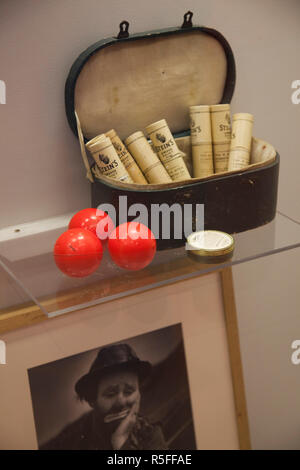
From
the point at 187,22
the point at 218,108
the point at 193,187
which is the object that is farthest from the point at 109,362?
the point at 187,22

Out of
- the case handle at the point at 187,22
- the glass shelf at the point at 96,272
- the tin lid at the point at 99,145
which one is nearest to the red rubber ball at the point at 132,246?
the glass shelf at the point at 96,272

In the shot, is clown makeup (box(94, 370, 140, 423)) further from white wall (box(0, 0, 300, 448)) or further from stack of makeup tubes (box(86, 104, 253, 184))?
stack of makeup tubes (box(86, 104, 253, 184))

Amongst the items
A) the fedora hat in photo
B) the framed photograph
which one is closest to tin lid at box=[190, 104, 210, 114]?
the framed photograph

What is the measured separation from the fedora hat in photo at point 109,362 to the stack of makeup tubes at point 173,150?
1.17ft

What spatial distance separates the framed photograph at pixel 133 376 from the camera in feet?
3.12

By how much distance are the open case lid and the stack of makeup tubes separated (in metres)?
0.04

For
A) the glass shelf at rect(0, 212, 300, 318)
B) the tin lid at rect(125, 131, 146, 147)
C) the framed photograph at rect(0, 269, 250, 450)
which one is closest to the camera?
the glass shelf at rect(0, 212, 300, 318)

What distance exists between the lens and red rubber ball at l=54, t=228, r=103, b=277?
747 mm

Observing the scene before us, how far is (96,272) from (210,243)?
180 millimetres

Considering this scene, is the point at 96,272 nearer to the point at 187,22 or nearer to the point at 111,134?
the point at 111,134

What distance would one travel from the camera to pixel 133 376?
1.04m

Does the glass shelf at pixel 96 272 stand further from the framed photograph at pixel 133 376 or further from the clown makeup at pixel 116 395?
the clown makeup at pixel 116 395

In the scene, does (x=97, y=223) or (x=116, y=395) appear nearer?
(x=97, y=223)
